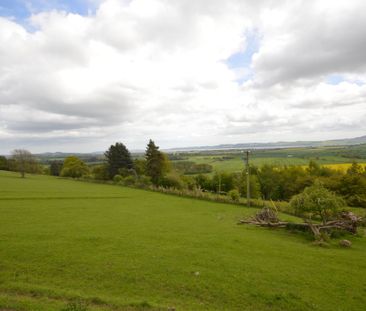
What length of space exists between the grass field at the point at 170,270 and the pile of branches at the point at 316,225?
168cm

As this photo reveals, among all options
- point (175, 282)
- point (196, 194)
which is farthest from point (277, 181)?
point (175, 282)

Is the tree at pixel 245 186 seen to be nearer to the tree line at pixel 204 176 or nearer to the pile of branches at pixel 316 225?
the tree line at pixel 204 176

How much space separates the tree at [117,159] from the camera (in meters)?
73.0

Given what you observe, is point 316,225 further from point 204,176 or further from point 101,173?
point 101,173

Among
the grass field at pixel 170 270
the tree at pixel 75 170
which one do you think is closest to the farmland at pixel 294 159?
the tree at pixel 75 170

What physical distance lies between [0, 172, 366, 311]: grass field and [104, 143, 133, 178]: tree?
180ft

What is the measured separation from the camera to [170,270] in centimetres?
1105

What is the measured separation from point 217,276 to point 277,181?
6701 cm

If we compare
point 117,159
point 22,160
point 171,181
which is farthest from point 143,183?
point 22,160

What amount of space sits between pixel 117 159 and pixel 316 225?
200 feet

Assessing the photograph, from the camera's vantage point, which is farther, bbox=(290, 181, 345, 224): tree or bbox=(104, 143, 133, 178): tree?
bbox=(104, 143, 133, 178): tree

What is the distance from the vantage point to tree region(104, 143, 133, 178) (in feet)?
240

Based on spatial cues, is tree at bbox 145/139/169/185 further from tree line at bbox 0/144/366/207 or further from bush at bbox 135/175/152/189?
bush at bbox 135/175/152/189

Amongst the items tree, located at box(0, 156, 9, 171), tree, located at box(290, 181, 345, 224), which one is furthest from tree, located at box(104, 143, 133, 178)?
tree, located at box(290, 181, 345, 224)
